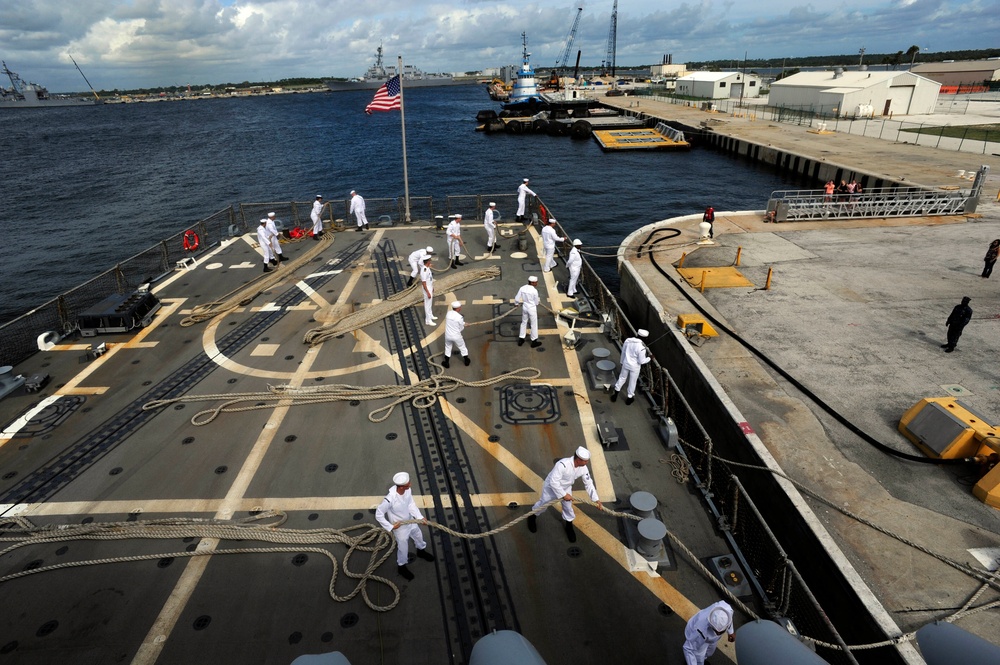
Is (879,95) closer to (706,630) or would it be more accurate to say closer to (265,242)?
(265,242)

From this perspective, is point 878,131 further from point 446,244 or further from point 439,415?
point 439,415

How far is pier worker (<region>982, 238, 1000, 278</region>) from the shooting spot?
1684cm

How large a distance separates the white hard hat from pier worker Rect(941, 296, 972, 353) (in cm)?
1213

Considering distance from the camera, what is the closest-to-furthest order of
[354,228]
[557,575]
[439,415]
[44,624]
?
[44,624] → [557,575] → [439,415] → [354,228]

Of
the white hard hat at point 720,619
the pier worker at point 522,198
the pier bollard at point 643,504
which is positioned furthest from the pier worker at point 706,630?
the pier worker at point 522,198

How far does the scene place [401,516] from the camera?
686cm

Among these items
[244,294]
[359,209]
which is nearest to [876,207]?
[359,209]

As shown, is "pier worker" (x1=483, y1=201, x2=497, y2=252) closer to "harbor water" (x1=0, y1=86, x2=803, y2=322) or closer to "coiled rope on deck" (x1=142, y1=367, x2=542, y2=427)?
"harbor water" (x1=0, y1=86, x2=803, y2=322)

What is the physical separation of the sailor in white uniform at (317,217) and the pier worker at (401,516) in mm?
16013

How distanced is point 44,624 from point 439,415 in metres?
6.37

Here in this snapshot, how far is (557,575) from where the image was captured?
23.3 feet

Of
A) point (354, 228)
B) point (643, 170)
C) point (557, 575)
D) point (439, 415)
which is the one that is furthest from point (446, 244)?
point (643, 170)

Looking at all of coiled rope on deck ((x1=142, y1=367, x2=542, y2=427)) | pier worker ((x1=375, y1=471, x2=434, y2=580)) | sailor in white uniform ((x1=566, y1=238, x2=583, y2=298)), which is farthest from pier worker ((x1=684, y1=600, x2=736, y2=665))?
sailor in white uniform ((x1=566, y1=238, x2=583, y2=298))

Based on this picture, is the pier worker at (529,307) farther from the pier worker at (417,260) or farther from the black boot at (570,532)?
the black boot at (570,532)
